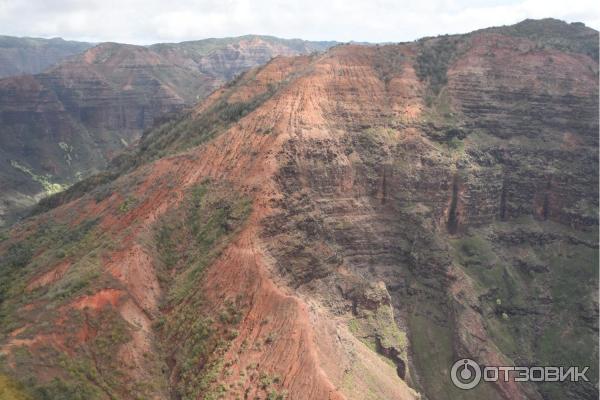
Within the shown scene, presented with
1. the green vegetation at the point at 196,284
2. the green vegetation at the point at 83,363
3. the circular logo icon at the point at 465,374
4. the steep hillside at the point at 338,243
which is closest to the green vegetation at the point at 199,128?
the steep hillside at the point at 338,243

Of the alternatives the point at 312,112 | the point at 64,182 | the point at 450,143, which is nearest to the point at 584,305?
the point at 450,143

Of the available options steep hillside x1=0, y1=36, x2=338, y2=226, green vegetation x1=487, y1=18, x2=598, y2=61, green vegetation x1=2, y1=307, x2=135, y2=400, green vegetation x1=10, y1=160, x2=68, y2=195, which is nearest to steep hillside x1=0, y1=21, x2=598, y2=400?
green vegetation x1=2, y1=307, x2=135, y2=400

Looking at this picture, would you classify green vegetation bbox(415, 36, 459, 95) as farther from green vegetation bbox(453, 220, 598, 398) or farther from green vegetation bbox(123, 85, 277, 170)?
green vegetation bbox(453, 220, 598, 398)

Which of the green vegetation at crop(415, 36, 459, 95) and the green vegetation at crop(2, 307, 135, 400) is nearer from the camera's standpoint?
the green vegetation at crop(2, 307, 135, 400)

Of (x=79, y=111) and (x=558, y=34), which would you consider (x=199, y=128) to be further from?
(x=79, y=111)

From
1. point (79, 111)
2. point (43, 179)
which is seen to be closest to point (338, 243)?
point (43, 179)

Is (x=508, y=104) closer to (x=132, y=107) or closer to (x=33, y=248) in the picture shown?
(x=33, y=248)
